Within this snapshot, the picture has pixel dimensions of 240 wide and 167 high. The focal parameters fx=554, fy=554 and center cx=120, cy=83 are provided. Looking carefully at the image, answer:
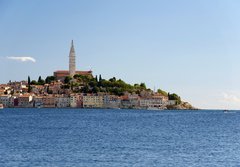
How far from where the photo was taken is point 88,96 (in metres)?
156

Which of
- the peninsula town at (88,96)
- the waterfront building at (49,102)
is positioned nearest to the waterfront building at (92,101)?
the peninsula town at (88,96)

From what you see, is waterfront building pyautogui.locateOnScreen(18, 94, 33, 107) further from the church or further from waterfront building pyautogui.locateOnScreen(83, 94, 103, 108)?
the church

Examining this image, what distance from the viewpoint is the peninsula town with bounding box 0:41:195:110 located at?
157375 mm

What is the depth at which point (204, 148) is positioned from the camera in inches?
1289

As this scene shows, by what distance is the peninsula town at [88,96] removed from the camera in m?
157

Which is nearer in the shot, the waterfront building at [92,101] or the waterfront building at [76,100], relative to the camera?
the waterfront building at [76,100]

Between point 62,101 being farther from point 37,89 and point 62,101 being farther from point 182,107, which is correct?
point 182,107

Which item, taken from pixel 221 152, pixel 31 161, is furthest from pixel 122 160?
pixel 221 152

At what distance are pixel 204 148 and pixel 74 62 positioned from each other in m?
154

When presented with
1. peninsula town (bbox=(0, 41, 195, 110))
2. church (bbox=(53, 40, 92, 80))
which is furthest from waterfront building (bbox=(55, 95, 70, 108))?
church (bbox=(53, 40, 92, 80))

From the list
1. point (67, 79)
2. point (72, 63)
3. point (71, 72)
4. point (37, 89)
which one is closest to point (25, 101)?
point (37, 89)

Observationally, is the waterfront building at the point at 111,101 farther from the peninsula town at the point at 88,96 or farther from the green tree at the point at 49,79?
the green tree at the point at 49,79

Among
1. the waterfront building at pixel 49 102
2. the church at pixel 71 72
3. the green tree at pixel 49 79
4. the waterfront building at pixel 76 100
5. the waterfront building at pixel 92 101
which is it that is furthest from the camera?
the church at pixel 71 72

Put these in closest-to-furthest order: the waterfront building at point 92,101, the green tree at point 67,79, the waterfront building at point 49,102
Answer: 1. the waterfront building at point 92,101
2. the waterfront building at point 49,102
3. the green tree at point 67,79
